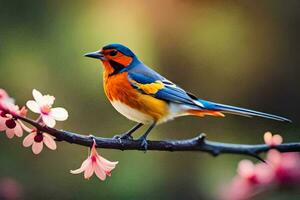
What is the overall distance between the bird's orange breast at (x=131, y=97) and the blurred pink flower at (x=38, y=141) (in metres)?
0.61

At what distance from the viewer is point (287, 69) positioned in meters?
2.98

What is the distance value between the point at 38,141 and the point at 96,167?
123 millimetres

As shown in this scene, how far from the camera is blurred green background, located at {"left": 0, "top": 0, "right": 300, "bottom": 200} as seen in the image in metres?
2.40

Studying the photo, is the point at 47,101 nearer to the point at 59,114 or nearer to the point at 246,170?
the point at 59,114

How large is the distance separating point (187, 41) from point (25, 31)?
0.68m

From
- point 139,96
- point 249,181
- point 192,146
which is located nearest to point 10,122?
point 192,146

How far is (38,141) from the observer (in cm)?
95

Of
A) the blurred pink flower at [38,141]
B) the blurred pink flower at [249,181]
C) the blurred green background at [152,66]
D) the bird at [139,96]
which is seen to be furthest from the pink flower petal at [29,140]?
the blurred green background at [152,66]

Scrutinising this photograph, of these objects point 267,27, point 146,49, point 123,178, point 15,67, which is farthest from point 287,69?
point 15,67

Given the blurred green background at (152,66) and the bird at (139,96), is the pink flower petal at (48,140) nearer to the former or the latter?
the bird at (139,96)

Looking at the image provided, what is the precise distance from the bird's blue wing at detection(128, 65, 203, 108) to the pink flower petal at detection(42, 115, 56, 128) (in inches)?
25.5

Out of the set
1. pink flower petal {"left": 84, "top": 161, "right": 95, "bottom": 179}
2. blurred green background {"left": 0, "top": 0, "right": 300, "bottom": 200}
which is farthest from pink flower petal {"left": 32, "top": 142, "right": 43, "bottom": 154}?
blurred green background {"left": 0, "top": 0, "right": 300, "bottom": 200}

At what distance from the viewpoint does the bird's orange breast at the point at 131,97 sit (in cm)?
155

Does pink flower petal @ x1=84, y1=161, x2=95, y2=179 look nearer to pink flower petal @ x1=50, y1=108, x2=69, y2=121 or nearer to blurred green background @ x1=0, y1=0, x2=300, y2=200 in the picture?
pink flower petal @ x1=50, y1=108, x2=69, y2=121
